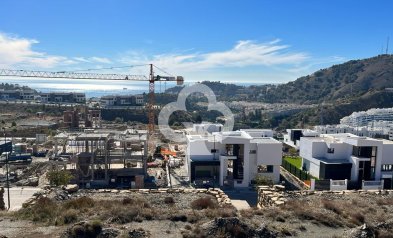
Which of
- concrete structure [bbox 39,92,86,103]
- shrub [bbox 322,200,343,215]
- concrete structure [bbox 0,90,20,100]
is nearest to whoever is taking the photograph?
shrub [bbox 322,200,343,215]

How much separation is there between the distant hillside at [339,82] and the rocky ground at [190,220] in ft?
304

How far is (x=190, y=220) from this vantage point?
8930mm

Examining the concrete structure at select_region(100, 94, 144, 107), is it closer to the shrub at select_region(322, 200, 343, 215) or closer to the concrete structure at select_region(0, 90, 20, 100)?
the concrete structure at select_region(0, 90, 20, 100)

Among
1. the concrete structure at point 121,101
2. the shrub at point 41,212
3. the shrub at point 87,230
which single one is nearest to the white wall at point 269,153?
the shrub at point 41,212

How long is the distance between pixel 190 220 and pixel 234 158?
13132 millimetres

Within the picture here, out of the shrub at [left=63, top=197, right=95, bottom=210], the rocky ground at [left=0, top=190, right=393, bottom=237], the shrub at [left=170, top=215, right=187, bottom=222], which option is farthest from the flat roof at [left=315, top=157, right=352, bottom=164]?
the shrub at [left=63, top=197, right=95, bottom=210]

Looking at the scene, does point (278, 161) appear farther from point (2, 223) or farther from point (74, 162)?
point (2, 223)

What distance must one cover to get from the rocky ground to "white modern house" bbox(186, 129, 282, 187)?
11.0 m

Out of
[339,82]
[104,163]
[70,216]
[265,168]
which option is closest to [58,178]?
[104,163]

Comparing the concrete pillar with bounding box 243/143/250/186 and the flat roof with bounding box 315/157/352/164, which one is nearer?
the concrete pillar with bounding box 243/143/250/186

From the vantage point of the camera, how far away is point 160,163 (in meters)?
28.4

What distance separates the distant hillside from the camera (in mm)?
101688

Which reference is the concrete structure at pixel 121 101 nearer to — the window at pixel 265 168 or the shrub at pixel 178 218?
the window at pixel 265 168

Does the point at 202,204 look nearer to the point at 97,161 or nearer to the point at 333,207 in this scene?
the point at 333,207
